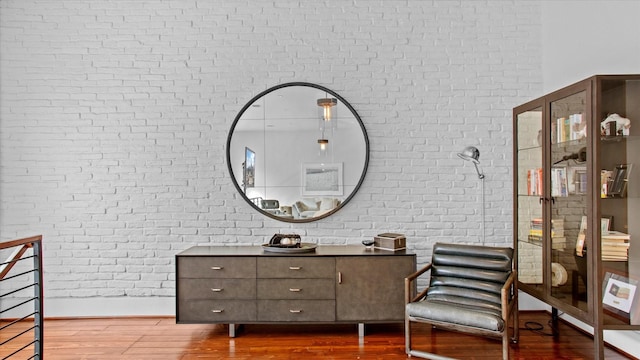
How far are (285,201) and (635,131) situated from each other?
2681mm

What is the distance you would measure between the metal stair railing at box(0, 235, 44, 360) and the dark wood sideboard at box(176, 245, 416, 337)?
1005mm

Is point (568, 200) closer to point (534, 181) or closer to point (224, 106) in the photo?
point (534, 181)

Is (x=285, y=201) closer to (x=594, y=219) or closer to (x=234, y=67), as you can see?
(x=234, y=67)

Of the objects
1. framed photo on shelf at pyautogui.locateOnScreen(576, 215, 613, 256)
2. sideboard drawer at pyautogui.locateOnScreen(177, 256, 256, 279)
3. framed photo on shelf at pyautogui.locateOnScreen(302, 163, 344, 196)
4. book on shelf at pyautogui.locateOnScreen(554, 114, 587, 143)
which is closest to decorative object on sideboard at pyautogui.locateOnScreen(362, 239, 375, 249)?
framed photo on shelf at pyautogui.locateOnScreen(302, 163, 344, 196)

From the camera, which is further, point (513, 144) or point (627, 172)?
point (513, 144)

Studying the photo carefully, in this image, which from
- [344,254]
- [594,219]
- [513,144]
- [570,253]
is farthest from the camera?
[513,144]

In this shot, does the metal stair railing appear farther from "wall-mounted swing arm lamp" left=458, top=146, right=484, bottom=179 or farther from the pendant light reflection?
"wall-mounted swing arm lamp" left=458, top=146, right=484, bottom=179

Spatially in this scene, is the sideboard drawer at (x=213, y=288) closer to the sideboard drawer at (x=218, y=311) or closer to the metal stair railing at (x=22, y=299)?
the sideboard drawer at (x=218, y=311)

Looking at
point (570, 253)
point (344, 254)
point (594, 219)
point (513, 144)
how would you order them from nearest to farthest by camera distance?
point (594, 219), point (570, 253), point (344, 254), point (513, 144)

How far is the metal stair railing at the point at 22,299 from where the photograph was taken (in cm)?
243

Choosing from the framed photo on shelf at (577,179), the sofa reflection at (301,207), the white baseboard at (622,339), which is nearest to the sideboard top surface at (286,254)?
the sofa reflection at (301,207)

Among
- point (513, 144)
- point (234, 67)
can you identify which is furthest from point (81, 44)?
point (513, 144)

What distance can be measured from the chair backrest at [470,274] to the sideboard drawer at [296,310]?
81 centimetres

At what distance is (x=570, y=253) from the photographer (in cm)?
296
